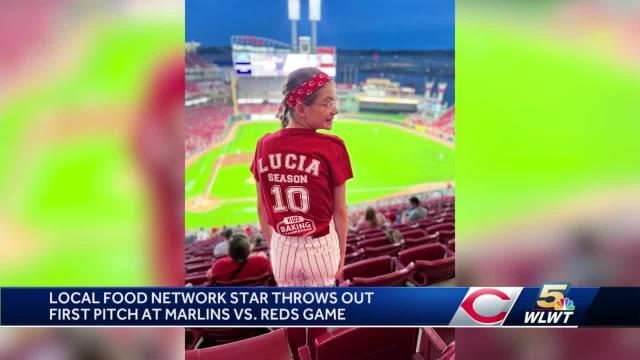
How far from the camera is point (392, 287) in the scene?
2.11 m

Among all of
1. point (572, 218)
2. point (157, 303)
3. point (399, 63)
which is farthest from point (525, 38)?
point (157, 303)

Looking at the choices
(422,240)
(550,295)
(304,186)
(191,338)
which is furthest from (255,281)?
(550,295)

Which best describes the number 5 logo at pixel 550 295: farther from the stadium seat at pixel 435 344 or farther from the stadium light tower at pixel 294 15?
the stadium light tower at pixel 294 15

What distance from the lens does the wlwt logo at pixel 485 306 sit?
211 centimetres

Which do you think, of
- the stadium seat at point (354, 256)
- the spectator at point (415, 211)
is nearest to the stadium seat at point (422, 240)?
the spectator at point (415, 211)

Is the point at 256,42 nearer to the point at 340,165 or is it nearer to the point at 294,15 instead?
the point at 294,15

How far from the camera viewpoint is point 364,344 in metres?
2.07

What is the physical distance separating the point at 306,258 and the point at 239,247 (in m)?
0.34

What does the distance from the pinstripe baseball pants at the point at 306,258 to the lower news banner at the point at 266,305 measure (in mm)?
76

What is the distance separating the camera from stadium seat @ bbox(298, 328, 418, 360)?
1.98 metres

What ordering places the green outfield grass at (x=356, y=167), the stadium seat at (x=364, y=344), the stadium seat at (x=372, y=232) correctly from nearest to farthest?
1. the stadium seat at (x=364, y=344)
2. the green outfield grass at (x=356, y=167)
3. the stadium seat at (x=372, y=232)

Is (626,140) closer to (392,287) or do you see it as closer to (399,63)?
(399,63)

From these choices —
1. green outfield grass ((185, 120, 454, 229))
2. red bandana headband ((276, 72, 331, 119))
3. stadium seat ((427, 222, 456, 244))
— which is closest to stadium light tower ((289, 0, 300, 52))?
red bandana headband ((276, 72, 331, 119))

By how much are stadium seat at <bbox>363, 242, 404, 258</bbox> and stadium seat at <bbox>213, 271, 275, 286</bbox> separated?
52cm
